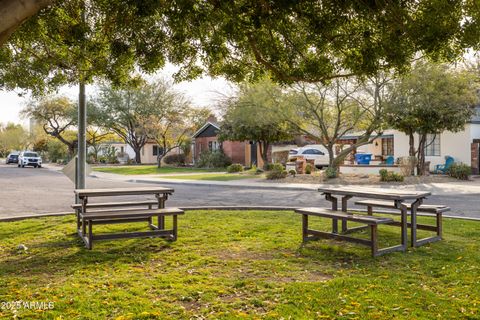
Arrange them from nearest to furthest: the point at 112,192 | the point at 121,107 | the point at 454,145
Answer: the point at 112,192 < the point at 454,145 < the point at 121,107

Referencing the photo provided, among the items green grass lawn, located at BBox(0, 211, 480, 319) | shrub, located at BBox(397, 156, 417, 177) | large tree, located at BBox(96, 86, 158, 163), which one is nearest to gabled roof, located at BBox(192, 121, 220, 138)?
large tree, located at BBox(96, 86, 158, 163)

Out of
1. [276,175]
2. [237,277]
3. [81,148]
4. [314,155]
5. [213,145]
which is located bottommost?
[237,277]

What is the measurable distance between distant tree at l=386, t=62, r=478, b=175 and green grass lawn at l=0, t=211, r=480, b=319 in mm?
14188

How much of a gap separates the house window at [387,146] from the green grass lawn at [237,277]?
2764 cm

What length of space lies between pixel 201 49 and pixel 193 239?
3.70 metres

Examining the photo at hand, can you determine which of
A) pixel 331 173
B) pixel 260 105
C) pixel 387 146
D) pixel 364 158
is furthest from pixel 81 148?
pixel 387 146

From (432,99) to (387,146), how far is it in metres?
14.3

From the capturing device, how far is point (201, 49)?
8883 mm

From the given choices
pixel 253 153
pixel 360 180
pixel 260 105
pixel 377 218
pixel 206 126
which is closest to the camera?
pixel 377 218

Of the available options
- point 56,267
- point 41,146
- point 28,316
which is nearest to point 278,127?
point 56,267

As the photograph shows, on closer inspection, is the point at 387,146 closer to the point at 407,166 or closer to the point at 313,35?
the point at 407,166

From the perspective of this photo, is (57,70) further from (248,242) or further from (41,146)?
(41,146)

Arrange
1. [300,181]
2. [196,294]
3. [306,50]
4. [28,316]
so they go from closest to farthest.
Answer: [28,316] → [196,294] → [306,50] → [300,181]

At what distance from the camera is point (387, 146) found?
35500 millimetres
